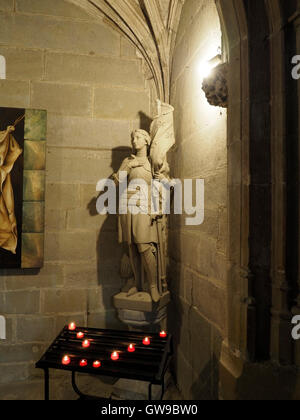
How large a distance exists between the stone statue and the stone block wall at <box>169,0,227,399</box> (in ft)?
0.58

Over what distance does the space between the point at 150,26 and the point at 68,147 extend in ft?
4.33

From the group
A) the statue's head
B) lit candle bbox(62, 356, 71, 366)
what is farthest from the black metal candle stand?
the statue's head

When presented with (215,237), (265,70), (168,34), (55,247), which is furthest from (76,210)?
(265,70)

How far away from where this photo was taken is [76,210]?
9.10 feet

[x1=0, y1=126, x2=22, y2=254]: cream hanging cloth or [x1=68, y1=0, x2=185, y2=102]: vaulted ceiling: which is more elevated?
[x1=68, y1=0, x2=185, y2=102]: vaulted ceiling

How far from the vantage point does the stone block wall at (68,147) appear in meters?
2.68

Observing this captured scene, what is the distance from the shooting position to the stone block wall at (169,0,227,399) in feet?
5.88

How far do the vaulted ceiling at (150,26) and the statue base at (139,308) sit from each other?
1.78 m

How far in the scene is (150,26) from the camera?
8.83 ft

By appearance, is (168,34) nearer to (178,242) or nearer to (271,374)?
(178,242)

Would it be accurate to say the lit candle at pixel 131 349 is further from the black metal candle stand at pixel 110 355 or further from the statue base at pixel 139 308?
the statue base at pixel 139 308

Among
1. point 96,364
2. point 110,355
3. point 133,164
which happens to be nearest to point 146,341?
point 110,355

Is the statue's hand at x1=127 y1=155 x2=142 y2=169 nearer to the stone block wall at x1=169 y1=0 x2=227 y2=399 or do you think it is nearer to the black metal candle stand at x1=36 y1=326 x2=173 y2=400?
the stone block wall at x1=169 y1=0 x2=227 y2=399

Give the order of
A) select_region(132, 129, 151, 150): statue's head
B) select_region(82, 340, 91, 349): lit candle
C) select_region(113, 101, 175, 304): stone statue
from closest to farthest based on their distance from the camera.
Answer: select_region(82, 340, 91, 349): lit candle, select_region(113, 101, 175, 304): stone statue, select_region(132, 129, 151, 150): statue's head
